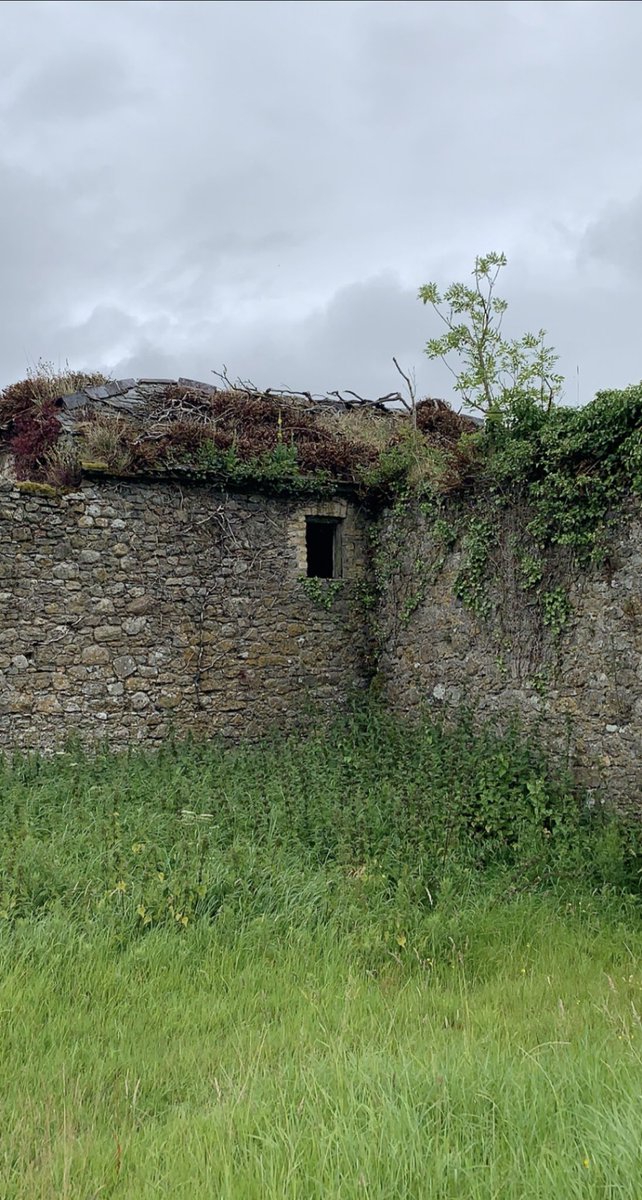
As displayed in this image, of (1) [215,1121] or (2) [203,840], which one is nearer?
(1) [215,1121]

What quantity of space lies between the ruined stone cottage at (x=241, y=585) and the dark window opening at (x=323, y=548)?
3cm

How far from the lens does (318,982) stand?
14.8ft

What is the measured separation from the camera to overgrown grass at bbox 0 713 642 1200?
9.32 feet

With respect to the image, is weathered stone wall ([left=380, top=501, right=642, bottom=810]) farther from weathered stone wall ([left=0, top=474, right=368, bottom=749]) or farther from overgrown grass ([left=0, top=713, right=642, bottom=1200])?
weathered stone wall ([left=0, top=474, right=368, bottom=749])

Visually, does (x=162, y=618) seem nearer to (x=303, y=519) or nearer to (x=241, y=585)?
(x=241, y=585)

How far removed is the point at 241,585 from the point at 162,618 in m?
1.08

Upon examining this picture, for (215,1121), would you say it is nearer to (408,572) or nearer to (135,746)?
(135,746)

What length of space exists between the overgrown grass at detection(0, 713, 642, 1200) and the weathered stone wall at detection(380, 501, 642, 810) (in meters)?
0.49

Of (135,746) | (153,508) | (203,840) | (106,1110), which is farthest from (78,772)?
(106,1110)

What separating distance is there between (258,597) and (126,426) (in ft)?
8.56

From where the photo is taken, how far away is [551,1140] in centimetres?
283

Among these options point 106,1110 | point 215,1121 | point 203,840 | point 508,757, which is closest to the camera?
point 215,1121

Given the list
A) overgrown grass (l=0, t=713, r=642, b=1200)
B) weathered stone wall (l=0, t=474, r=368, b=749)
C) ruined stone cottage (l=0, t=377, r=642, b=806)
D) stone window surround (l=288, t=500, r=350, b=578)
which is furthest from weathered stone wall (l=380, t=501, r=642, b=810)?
weathered stone wall (l=0, t=474, r=368, b=749)

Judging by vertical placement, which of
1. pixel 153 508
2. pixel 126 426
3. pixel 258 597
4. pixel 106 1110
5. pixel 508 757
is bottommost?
pixel 106 1110
